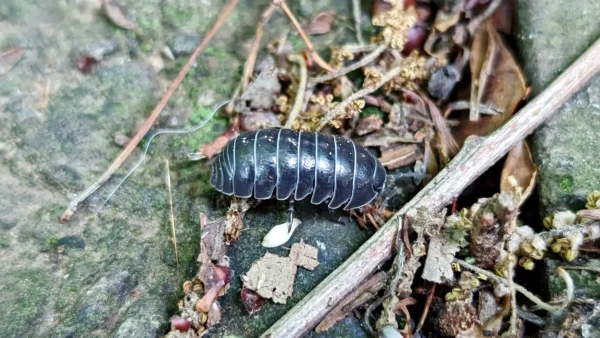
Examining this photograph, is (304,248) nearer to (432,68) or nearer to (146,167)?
(146,167)

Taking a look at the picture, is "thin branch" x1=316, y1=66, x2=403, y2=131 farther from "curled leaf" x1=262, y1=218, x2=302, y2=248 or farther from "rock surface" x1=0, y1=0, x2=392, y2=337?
"curled leaf" x1=262, y1=218, x2=302, y2=248

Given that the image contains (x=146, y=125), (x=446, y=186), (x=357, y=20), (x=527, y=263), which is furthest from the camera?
(x=357, y=20)

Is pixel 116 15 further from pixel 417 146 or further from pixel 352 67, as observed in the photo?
pixel 417 146

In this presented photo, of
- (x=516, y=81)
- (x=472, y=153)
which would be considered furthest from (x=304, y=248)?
(x=516, y=81)

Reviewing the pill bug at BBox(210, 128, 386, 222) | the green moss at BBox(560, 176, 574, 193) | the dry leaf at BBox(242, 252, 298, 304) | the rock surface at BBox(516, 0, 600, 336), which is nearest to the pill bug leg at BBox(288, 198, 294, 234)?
the pill bug at BBox(210, 128, 386, 222)

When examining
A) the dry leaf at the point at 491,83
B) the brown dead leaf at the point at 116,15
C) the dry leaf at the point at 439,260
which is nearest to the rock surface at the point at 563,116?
the dry leaf at the point at 491,83

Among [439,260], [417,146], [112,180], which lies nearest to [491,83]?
[417,146]
